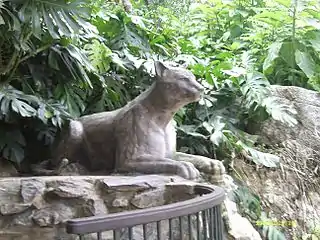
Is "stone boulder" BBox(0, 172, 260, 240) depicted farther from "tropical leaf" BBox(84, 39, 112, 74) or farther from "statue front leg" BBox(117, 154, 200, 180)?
"tropical leaf" BBox(84, 39, 112, 74)

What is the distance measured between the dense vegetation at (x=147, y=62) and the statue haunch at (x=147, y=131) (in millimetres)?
374

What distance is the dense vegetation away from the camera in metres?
3.19

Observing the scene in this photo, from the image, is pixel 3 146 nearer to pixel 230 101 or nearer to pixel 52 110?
pixel 52 110

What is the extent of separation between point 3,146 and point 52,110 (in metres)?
0.38

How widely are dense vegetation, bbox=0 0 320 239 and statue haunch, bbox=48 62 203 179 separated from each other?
1.23 ft

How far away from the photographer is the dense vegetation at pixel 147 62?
319 cm

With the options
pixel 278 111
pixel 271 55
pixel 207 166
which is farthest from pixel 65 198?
pixel 271 55

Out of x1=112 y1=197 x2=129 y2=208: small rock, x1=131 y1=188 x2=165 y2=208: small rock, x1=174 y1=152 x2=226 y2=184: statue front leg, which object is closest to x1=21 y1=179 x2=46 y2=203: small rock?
x1=112 y1=197 x2=129 y2=208: small rock

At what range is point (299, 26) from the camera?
16.1ft

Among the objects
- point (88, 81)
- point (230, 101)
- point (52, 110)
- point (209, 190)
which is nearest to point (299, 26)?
point (230, 101)

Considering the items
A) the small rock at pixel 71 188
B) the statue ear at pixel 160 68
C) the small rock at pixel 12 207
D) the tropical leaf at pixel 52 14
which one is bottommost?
the small rock at pixel 12 207
